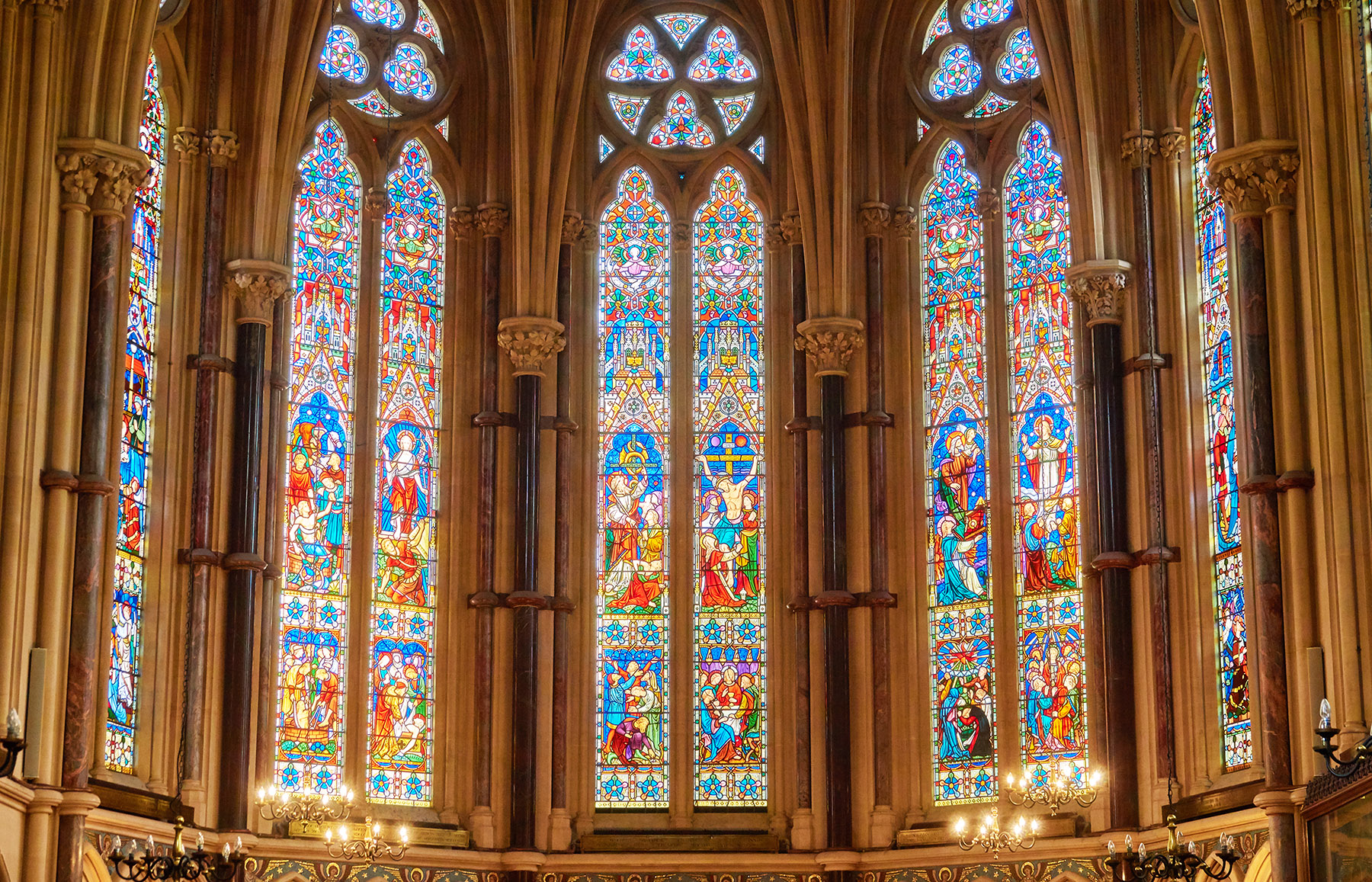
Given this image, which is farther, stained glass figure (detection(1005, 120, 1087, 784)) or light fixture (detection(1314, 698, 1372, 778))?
stained glass figure (detection(1005, 120, 1087, 784))

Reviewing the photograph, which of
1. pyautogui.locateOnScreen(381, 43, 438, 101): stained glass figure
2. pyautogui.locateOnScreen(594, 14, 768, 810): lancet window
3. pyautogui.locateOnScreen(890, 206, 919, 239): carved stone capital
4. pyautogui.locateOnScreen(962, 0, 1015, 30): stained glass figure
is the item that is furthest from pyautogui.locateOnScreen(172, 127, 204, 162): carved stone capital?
pyautogui.locateOnScreen(962, 0, 1015, 30): stained glass figure

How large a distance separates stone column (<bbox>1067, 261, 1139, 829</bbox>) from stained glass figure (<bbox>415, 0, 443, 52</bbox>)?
9087 millimetres

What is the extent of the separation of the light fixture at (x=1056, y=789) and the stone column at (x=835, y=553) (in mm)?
2052

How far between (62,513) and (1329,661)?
12.4m

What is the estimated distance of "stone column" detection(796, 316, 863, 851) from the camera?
2847cm

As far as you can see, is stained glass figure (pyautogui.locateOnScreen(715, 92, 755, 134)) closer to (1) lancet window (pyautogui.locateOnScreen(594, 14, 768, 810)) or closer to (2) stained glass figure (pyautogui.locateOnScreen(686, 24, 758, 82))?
(1) lancet window (pyautogui.locateOnScreen(594, 14, 768, 810))

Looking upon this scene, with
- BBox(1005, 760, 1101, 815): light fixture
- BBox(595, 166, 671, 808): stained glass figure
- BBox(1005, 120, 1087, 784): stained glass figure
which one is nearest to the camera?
BBox(1005, 760, 1101, 815): light fixture

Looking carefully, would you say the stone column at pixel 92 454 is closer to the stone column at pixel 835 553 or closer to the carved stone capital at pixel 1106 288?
the stone column at pixel 835 553

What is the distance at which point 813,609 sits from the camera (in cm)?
2909

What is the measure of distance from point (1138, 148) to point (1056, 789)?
312 inches

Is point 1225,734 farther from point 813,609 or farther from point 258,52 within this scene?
point 258,52

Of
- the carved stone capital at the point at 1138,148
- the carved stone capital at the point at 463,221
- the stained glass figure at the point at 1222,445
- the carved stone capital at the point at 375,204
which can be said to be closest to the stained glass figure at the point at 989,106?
the carved stone capital at the point at 1138,148

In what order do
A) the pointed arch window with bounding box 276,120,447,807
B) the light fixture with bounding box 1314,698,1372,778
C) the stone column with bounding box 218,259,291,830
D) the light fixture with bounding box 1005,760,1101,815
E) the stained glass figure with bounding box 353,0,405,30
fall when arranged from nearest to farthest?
the light fixture with bounding box 1314,698,1372,778, the light fixture with bounding box 1005,760,1101,815, the stone column with bounding box 218,259,291,830, the pointed arch window with bounding box 276,120,447,807, the stained glass figure with bounding box 353,0,405,30

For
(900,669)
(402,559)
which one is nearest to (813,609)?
(900,669)
